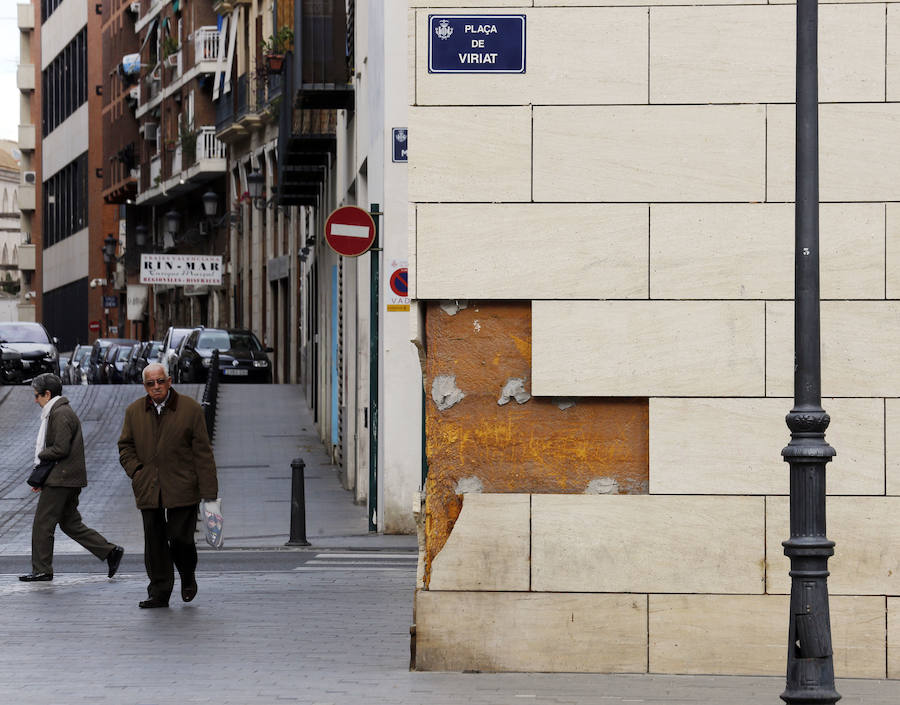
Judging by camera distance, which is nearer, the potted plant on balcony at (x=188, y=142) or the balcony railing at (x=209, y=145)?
the balcony railing at (x=209, y=145)

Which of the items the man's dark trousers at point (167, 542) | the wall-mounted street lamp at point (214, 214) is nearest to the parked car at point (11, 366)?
the wall-mounted street lamp at point (214, 214)

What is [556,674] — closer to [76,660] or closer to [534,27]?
[76,660]

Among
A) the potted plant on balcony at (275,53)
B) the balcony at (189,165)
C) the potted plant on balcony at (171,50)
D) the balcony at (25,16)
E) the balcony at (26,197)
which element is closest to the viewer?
the potted plant on balcony at (275,53)

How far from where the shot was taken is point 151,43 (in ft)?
230

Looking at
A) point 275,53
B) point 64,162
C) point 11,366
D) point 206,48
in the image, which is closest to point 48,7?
point 64,162

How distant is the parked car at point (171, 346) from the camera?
4325 centimetres

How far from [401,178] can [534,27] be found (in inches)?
344

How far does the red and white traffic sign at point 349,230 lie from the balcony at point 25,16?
89.9m

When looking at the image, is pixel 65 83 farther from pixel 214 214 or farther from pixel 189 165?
pixel 214 214

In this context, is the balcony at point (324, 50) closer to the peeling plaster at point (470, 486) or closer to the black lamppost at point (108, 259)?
the peeling plaster at point (470, 486)

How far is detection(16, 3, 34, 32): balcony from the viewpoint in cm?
10262

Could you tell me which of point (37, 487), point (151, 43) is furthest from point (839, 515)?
point (151, 43)

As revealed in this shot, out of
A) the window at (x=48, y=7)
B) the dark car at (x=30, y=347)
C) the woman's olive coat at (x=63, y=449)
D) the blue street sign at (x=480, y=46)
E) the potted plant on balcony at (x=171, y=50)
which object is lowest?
the woman's olive coat at (x=63, y=449)

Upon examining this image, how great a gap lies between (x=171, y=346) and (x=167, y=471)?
3252 cm
